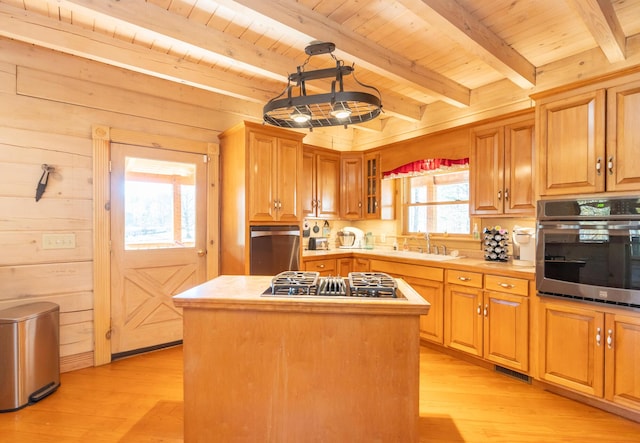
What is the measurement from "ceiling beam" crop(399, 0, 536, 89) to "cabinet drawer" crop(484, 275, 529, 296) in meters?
1.76

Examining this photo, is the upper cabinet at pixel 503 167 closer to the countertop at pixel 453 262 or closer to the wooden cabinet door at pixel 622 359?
the countertop at pixel 453 262

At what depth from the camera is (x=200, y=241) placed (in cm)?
357

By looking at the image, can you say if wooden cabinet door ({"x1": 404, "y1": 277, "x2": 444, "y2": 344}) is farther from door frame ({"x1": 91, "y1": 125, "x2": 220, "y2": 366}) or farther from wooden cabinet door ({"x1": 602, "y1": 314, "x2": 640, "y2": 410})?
door frame ({"x1": 91, "y1": 125, "x2": 220, "y2": 366})

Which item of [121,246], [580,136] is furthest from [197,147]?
[580,136]

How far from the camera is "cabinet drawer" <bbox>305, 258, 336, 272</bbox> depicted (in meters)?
3.86

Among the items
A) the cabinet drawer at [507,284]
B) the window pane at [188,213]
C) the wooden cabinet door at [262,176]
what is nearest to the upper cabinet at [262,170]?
the wooden cabinet door at [262,176]

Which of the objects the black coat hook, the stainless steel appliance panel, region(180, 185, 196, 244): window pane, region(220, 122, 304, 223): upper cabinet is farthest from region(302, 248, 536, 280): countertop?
the black coat hook

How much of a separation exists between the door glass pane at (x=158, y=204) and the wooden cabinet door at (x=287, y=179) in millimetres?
924

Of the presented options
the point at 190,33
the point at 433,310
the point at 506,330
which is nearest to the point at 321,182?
the point at 433,310

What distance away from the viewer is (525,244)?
2.99 metres

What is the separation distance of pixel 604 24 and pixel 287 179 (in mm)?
2725

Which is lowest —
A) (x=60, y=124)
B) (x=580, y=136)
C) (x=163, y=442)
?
(x=163, y=442)

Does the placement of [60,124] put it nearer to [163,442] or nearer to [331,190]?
[163,442]

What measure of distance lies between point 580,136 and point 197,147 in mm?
3402
